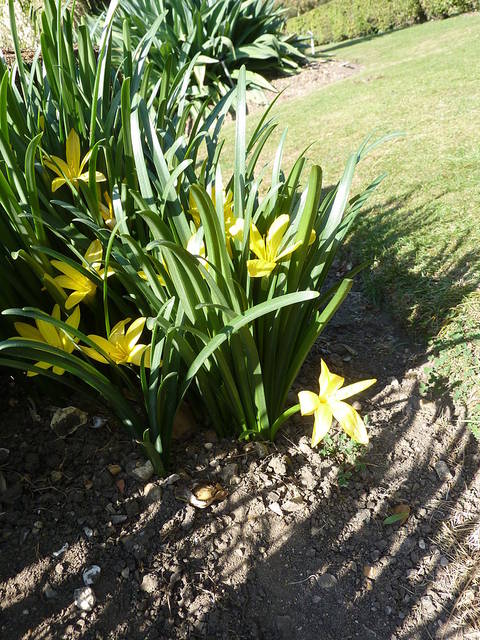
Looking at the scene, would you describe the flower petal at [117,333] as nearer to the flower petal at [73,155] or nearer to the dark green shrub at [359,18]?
the flower petal at [73,155]

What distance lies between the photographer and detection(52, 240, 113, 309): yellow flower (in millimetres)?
1309

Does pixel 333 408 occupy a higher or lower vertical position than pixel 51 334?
lower

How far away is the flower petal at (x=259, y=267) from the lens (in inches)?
47.6

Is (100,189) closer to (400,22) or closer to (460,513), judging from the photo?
(460,513)

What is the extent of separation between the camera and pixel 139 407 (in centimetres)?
155

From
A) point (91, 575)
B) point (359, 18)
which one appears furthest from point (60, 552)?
point (359, 18)

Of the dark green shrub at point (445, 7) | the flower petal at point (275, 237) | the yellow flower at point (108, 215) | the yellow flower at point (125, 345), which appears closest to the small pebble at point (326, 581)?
the yellow flower at point (125, 345)

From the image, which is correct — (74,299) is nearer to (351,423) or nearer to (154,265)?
(154,265)

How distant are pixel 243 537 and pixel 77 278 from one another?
83 cm

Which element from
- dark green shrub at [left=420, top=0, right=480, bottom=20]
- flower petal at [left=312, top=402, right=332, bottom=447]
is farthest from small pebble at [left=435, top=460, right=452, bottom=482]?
dark green shrub at [left=420, top=0, right=480, bottom=20]

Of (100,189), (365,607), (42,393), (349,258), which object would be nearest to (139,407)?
(42,393)

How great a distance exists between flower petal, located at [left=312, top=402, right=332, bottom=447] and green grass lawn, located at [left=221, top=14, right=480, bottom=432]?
77cm

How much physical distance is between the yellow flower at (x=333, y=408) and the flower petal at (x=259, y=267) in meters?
0.29

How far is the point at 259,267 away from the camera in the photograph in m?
1.21
